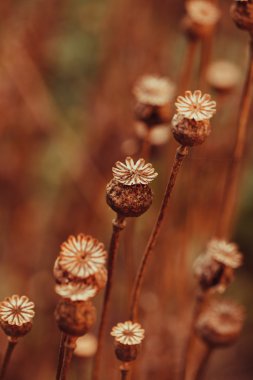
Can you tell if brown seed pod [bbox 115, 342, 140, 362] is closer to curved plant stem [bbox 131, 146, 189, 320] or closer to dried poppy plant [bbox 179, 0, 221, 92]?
curved plant stem [bbox 131, 146, 189, 320]

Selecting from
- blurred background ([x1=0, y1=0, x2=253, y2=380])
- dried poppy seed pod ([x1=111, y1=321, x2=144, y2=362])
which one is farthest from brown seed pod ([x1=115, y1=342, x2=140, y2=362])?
blurred background ([x1=0, y1=0, x2=253, y2=380])

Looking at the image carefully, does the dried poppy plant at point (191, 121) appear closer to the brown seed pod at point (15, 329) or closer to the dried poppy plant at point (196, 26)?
the brown seed pod at point (15, 329)

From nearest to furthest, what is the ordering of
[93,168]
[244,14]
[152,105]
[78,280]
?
[78,280] → [244,14] → [152,105] → [93,168]

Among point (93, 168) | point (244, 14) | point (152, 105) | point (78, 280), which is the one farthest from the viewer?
point (93, 168)

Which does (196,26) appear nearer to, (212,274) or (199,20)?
(199,20)

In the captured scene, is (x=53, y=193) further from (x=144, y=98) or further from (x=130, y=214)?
(x=130, y=214)

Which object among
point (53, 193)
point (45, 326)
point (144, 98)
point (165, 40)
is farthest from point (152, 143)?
point (53, 193)

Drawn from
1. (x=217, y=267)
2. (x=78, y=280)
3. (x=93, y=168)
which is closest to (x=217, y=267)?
(x=217, y=267)

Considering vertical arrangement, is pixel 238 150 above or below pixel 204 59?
below
